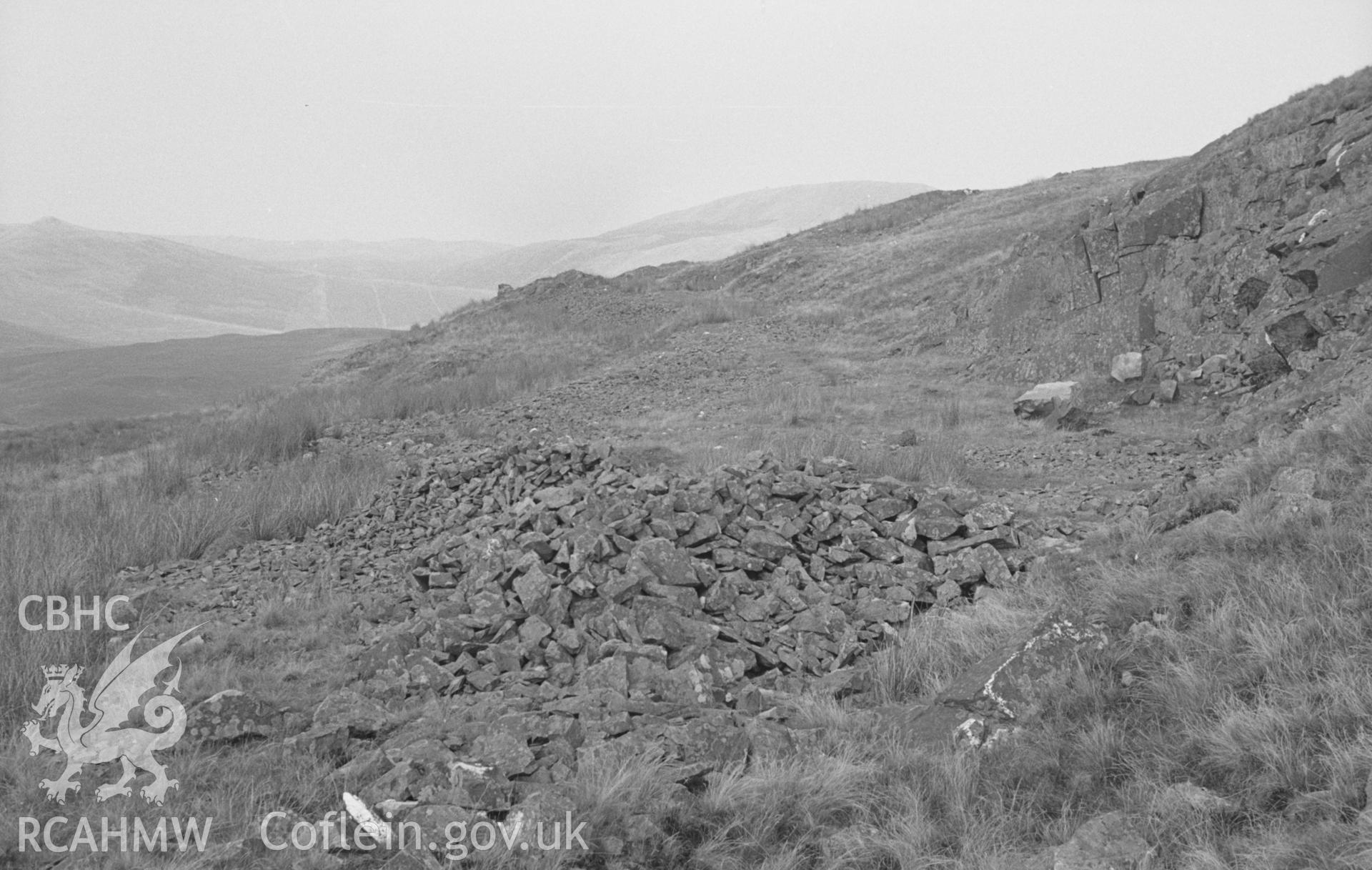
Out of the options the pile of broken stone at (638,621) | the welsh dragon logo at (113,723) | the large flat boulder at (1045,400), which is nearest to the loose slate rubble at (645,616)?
the pile of broken stone at (638,621)

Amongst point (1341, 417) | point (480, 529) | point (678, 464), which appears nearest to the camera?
point (1341, 417)

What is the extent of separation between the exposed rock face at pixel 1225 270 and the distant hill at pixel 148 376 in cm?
2100

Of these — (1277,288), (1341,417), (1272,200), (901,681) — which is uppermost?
(1272,200)

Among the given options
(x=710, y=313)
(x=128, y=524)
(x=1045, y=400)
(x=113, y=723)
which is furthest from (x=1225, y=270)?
(x=710, y=313)

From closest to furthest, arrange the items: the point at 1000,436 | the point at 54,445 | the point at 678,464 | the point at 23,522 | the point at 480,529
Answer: the point at 480,529, the point at 23,522, the point at 678,464, the point at 1000,436, the point at 54,445

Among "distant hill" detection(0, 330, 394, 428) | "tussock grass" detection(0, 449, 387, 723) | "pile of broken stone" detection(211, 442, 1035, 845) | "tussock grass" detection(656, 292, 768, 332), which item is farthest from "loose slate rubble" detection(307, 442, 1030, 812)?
"distant hill" detection(0, 330, 394, 428)

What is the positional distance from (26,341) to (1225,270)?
62762mm

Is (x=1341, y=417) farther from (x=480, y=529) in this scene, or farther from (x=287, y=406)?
(x=287, y=406)

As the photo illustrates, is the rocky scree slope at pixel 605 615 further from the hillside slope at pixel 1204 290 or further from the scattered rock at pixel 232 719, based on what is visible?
the hillside slope at pixel 1204 290

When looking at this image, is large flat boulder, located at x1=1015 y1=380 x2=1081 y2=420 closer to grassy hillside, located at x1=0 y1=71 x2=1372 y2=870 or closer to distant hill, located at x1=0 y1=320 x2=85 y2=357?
grassy hillside, located at x1=0 y1=71 x2=1372 y2=870

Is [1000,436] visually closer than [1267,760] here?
No

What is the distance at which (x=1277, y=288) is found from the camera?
9.63 meters

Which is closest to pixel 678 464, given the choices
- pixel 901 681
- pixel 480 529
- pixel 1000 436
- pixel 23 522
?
pixel 480 529

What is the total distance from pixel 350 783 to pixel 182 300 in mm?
94758
